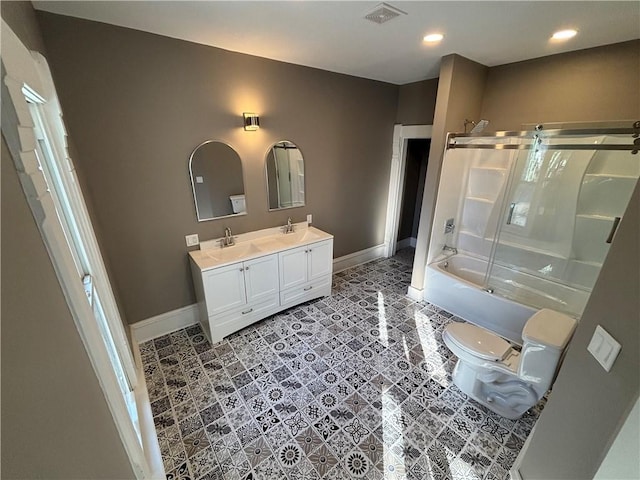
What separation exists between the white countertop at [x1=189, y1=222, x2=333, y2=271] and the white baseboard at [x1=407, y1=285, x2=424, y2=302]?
1.22 metres

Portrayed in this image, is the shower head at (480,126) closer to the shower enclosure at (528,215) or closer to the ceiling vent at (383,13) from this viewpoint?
the shower enclosure at (528,215)

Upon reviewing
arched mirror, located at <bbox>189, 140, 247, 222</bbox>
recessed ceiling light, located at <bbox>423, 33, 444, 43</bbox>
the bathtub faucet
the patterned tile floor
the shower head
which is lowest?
the patterned tile floor

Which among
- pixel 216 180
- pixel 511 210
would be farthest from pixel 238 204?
pixel 511 210

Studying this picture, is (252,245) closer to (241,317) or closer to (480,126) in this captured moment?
(241,317)

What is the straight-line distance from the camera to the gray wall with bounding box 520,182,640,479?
2.94 ft

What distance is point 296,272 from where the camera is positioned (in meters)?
2.89

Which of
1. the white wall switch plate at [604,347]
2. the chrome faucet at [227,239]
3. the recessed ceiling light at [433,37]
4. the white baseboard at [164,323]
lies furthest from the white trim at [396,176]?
the white baseboard at [164,323]

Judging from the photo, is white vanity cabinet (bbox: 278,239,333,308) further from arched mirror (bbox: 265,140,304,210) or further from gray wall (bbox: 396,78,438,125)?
gray wall (bbox: 396,78,438,125)

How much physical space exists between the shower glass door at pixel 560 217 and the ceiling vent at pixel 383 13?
1721mm

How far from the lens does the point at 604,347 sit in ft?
3.24

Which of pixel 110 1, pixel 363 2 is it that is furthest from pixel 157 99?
pixel 363 2

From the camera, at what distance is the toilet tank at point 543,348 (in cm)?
155

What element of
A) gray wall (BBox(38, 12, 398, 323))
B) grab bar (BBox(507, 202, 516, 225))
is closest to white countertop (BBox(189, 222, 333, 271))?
gray wall (BBox(38, 12, 398, 323))

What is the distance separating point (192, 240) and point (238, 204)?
0.57 metres
